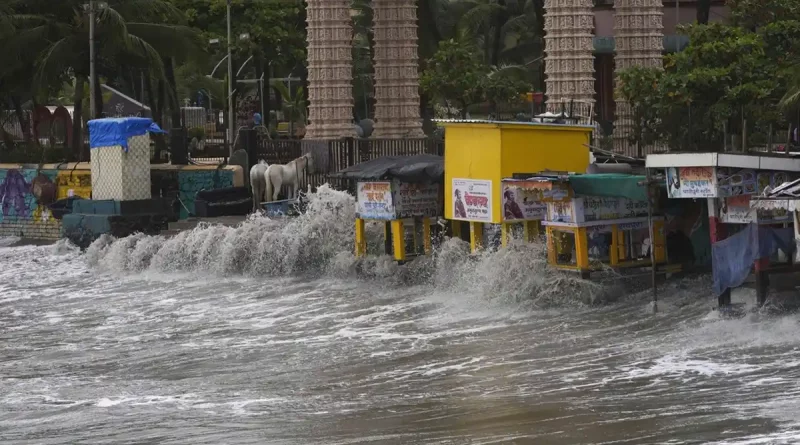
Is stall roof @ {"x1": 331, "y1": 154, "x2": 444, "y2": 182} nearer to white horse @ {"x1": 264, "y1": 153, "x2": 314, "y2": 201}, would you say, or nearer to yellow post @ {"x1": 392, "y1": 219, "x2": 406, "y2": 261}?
yellow post @ {"x1": 392, "y1": 219, "x2": 406, "y2": 261}

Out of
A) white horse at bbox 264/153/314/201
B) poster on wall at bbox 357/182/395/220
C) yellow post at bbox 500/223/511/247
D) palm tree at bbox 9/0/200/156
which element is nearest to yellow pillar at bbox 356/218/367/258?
poster on wall at bbox 357/182/395/220

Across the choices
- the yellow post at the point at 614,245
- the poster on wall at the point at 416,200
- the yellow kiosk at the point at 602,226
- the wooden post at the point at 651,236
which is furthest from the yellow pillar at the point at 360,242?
the wooden post at the point at 651,236

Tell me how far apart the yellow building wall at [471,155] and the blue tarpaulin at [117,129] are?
1132 centimetres

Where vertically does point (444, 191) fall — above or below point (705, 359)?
above

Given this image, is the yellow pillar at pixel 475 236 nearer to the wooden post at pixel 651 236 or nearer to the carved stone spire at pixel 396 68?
Result: the wooden post at pixel 651 236

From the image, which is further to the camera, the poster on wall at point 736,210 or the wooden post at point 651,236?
the wooden post at point 651,236

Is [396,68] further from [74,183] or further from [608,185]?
[608,185]

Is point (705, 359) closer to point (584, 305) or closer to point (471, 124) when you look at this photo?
point (584, 305)

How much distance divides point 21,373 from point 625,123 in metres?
16.5

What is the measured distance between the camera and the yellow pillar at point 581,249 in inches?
821

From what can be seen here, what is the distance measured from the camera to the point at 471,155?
22656 millimetres

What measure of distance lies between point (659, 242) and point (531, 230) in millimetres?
1908

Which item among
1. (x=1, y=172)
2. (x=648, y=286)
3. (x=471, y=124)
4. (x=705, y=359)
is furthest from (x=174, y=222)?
(x=705, y=359)

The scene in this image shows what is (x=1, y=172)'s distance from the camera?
3853cm
